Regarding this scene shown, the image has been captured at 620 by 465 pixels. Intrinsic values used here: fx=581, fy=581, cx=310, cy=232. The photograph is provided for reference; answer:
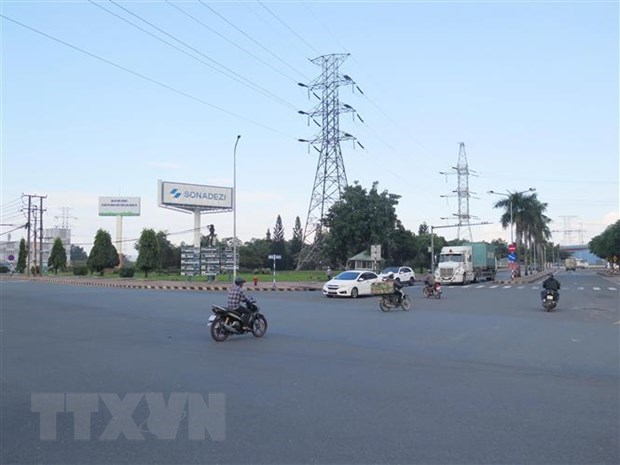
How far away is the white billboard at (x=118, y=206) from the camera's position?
99.4m

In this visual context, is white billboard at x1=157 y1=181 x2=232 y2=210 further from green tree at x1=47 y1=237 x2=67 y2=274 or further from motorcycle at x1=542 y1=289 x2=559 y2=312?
motorcycle at x1=542 y1=289 x2=559 y2=312

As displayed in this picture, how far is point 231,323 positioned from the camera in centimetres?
1445

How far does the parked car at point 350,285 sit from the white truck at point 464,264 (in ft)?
48.4

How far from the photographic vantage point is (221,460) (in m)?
5.37

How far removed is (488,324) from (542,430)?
11534mm

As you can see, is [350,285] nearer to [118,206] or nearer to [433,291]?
[433,291]

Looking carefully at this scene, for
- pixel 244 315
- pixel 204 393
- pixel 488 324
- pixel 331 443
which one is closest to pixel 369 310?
pixel 488 324

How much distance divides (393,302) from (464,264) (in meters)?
27.7

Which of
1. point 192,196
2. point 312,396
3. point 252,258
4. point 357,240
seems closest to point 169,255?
point 252,258

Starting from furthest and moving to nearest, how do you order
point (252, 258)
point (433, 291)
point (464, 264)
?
point (252, 258)
point (464, 264)
point (433, 291)

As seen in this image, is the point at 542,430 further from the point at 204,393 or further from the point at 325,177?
the point at 325,177

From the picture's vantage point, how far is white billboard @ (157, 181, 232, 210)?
76.0m

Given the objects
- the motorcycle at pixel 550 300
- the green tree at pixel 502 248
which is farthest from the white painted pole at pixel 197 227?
the green tree at pixel 502 248

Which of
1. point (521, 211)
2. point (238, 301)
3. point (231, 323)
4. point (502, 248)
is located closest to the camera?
point (231, 323)
